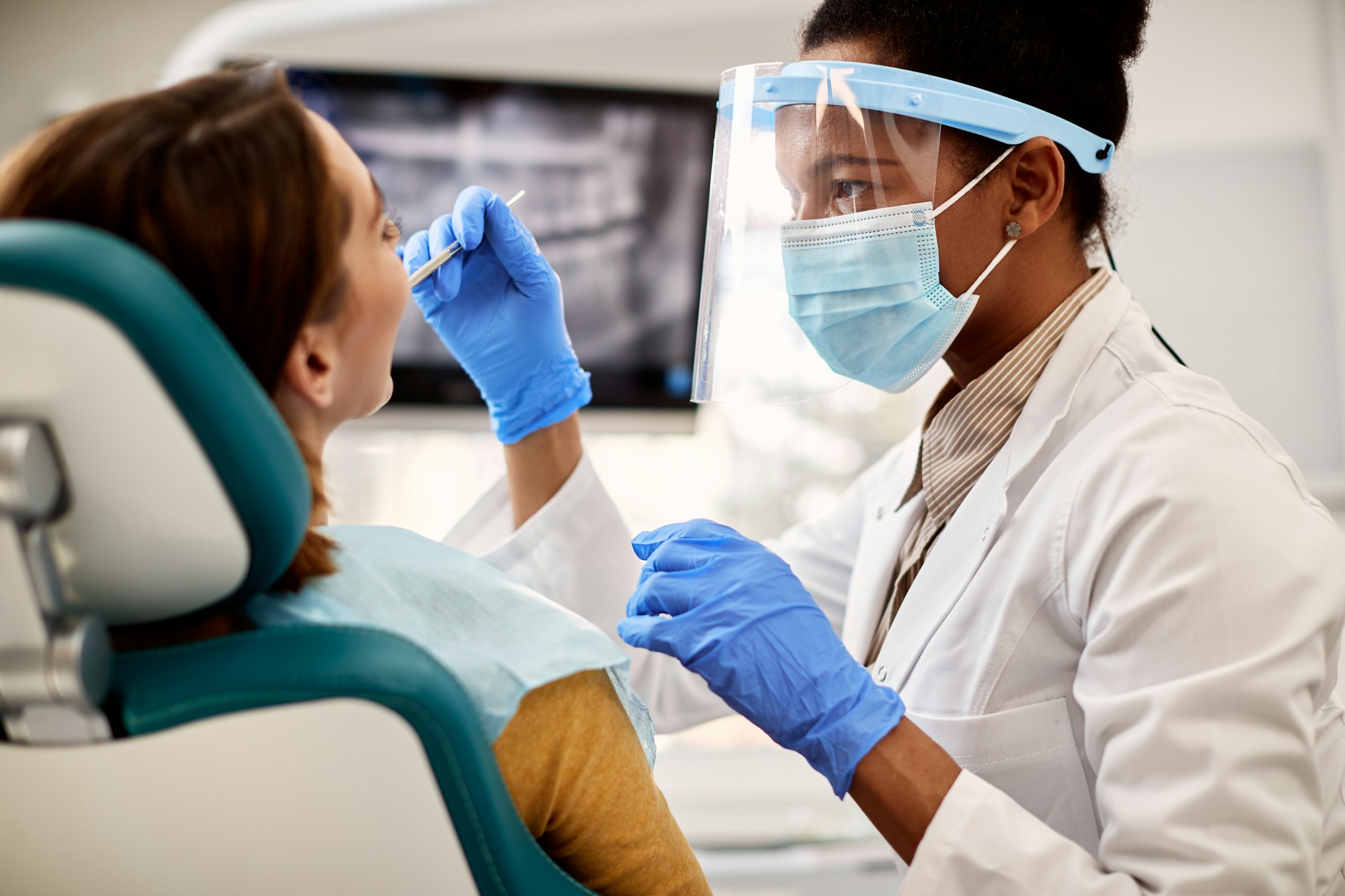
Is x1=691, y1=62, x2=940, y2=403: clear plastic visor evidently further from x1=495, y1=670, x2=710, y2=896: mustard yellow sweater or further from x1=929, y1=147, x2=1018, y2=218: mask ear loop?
x1=495, y1=670, x2=710, y2=896: mustard yellow sweater

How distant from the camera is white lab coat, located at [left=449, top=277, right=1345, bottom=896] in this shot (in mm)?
928

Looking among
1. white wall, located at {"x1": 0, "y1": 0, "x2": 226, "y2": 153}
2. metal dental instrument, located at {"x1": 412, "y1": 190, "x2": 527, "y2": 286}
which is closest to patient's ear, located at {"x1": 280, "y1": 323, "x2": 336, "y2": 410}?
metal dental instrument, located at {"x1": 412, "y1": 190, "x2": 527, "y2": 286}

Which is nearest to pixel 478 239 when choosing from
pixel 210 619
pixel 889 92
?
pixel 889 92

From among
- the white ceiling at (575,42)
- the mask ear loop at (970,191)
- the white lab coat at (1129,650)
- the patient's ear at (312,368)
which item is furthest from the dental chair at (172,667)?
the white ceiling at (575,42)

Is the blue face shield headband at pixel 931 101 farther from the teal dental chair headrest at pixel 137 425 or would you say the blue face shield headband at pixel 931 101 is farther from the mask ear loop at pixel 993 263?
the teal dental chair headrest at pixel 137 425

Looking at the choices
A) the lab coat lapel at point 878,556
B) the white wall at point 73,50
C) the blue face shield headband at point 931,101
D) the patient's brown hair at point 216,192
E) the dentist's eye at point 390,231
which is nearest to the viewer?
the patient's brown hair at point 216,192

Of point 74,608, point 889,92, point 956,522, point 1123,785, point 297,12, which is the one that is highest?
point 297,12

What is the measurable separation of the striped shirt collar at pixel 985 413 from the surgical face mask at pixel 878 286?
0.28ft

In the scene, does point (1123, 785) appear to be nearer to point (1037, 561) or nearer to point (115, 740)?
point (1037, 561)

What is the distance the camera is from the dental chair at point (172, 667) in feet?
1.97

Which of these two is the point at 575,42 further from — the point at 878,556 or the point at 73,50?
the point at 878,556

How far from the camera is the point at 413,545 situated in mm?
992

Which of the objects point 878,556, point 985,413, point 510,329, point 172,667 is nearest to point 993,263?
point 985,413

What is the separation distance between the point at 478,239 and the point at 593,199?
1.27 meters
